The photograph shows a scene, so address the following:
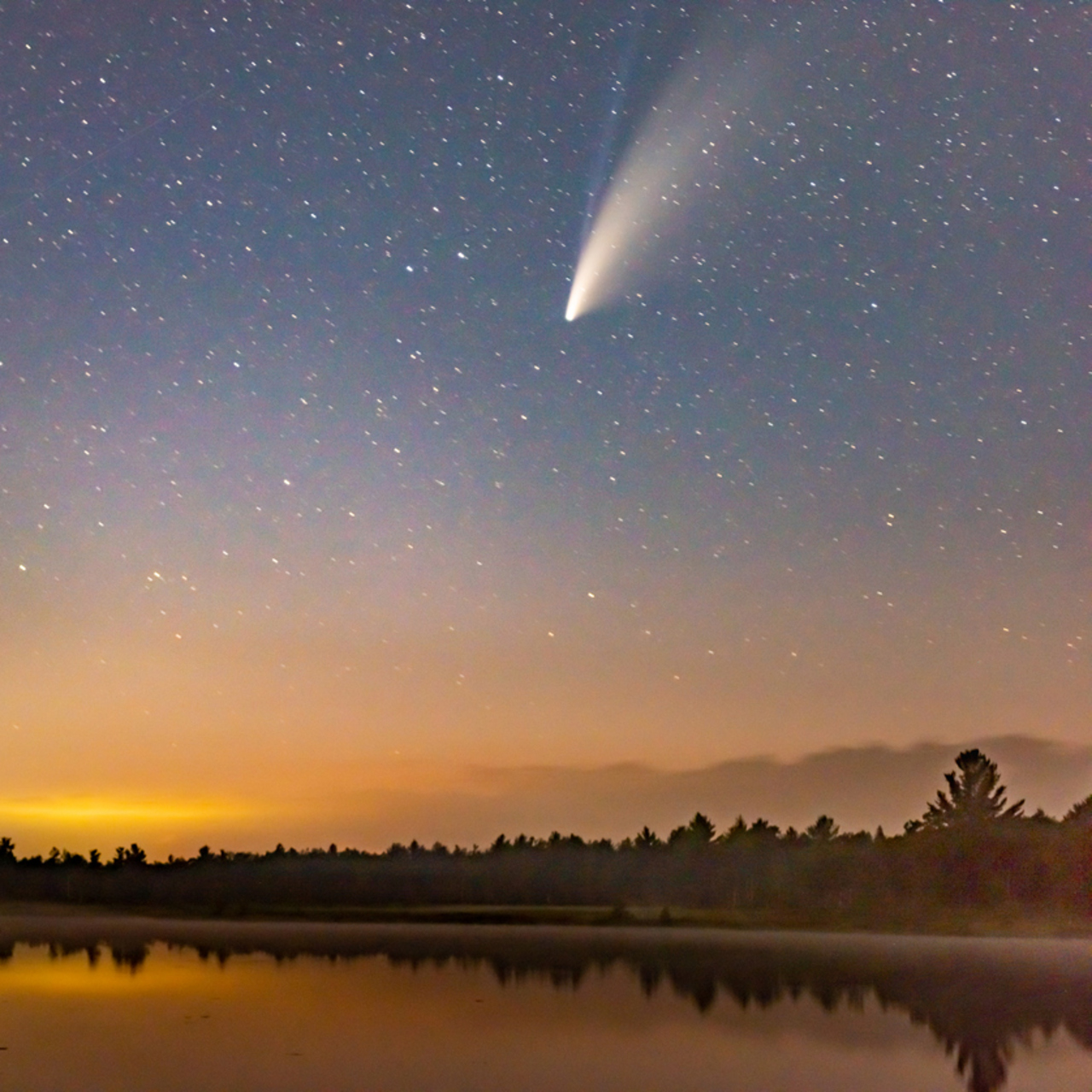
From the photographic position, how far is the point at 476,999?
3591 cm

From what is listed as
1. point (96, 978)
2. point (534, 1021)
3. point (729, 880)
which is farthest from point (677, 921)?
point (534, 1021)

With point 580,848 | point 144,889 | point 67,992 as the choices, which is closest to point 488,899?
point 580,848

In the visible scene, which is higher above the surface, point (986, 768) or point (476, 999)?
point (986, 768)

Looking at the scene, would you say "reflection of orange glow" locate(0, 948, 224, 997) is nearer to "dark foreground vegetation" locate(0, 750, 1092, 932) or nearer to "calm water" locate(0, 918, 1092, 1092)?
"calm water" locate(0, 918, 1092, 1092)

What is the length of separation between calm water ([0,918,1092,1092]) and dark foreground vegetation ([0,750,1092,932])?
51.1m

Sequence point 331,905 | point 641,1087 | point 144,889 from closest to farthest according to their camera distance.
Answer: point 641,1087, point 331,905, point 144,889

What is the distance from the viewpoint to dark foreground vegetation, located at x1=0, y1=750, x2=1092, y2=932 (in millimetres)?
109625

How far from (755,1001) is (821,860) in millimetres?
100696

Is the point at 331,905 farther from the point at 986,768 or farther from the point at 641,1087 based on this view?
the point at 641,1087

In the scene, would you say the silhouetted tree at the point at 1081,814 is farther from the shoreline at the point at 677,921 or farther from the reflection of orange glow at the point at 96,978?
the reflection of orange glow at the point at 96,978

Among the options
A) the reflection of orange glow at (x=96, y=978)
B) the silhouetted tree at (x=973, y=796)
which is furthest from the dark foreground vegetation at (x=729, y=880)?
the reflection of orange glow at (x=96, y=978)

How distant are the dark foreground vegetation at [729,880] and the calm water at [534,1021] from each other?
51.1 metres

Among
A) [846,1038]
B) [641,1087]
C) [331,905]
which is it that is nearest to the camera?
[641,1087]

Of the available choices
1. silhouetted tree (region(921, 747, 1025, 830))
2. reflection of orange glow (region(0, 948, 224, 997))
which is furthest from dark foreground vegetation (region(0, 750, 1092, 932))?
reflection of orange glow (region(0, 948, 224, 997))
